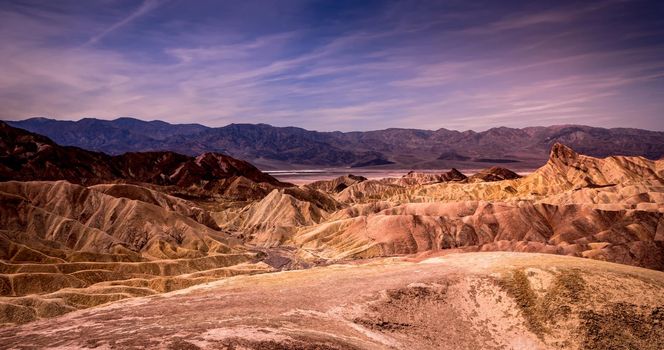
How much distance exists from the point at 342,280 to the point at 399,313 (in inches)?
435

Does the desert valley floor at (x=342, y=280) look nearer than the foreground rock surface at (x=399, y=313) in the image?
No

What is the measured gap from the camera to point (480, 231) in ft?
443

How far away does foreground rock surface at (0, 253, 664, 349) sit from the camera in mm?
36406

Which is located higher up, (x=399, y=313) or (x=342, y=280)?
(x=342, y=280)

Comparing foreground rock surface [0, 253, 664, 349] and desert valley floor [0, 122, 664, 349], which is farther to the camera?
desert valley floor [0, 122, 664, 349]

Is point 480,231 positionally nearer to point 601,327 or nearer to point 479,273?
point 479,273

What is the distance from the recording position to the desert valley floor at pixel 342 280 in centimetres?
4112

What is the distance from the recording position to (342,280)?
2317 inches

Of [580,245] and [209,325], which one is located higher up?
[209,325]

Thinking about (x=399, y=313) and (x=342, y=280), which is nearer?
Result: (x=399, y=313)

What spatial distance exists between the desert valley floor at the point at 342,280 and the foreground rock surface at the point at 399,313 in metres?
0.20

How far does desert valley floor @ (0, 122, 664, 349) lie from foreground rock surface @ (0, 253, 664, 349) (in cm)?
20

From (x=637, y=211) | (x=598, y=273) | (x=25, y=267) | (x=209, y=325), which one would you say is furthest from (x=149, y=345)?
(x=637, y=211)

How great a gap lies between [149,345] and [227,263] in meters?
102
